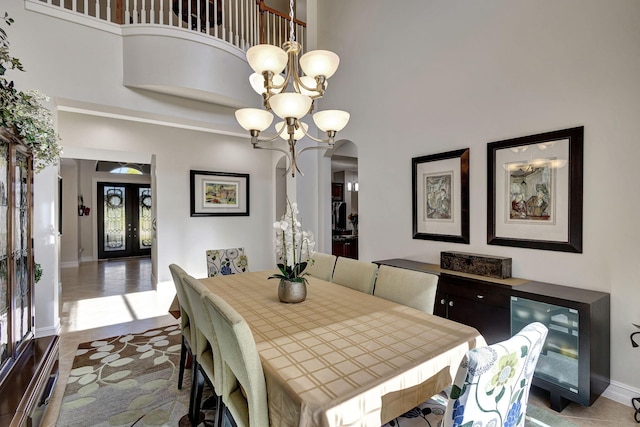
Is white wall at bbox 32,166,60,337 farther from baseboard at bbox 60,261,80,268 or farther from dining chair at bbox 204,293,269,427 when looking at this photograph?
baseboard at bbox 60,261,80,268

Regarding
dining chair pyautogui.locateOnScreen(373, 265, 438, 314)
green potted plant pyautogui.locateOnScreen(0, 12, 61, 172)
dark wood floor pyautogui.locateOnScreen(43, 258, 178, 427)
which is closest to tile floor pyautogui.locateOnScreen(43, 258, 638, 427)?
dark wood floor pyautogui.locateOnScreen(43, 258, 178, 427)

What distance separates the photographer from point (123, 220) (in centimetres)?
907

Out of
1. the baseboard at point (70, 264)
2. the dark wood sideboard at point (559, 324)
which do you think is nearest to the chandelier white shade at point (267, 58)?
the dark wood sideboard at point (559, 324)

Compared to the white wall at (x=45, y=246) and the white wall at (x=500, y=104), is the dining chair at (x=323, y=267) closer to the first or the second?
the white wall at (x=500, y=104)

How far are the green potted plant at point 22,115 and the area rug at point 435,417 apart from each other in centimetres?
258

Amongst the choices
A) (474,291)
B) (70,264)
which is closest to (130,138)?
(70,264)

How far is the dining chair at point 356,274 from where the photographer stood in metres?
2.39

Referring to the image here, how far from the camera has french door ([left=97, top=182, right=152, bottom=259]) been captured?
28.6ft

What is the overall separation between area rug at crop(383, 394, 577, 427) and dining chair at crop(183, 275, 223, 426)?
85 cm

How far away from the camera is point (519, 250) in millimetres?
2629

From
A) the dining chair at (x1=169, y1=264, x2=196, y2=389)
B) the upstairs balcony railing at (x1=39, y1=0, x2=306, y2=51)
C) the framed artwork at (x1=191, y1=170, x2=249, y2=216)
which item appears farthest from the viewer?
the framed artwork at (x1=191, y1=170, x2=249, y2=216)

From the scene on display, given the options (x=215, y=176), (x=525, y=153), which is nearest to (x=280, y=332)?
(x=525, y=153)

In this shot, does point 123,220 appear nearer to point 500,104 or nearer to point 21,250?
point 21,250

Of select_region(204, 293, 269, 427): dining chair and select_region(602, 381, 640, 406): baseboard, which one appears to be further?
select_region(602, 381, 640, 406): baseboard
